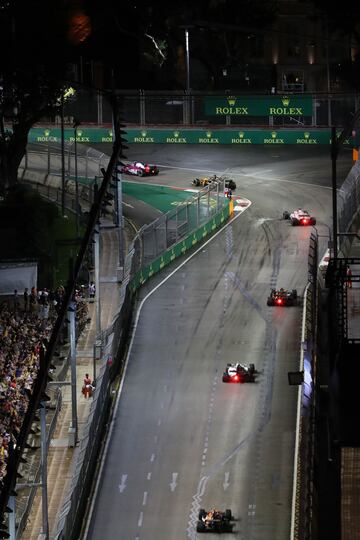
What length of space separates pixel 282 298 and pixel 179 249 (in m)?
9.68

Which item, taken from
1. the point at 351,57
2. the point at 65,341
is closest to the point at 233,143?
the point at 351,57

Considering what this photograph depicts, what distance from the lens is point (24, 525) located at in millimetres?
48750

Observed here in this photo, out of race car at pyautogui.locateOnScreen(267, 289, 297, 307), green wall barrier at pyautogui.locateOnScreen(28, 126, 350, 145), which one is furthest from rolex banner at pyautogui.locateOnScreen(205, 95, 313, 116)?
race car at pyautogui.locateOnScreen(267, 289, 297, 307)

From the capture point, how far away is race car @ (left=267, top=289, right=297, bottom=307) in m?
73.0

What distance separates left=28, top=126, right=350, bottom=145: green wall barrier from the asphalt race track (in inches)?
380

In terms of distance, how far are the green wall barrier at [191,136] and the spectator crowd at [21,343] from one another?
30.0 m

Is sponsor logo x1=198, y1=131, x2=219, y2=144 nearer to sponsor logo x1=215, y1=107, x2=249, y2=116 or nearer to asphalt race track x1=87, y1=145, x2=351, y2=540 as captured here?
sponsor logo x1=215, y1=107, x2=249, y2=116

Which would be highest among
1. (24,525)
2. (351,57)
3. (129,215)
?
(351,57)

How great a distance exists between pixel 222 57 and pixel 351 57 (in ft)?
35.0

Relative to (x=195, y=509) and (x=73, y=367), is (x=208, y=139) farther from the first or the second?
(x=195, y=509)

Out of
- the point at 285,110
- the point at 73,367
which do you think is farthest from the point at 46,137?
the point at 73,367

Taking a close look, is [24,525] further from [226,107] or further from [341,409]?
[226,107]

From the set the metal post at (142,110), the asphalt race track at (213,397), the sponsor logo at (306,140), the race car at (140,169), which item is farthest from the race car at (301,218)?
the metal post at (142,110)

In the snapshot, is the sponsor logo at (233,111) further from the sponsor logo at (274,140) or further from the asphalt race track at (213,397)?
the asphalt race track at (213,397)
